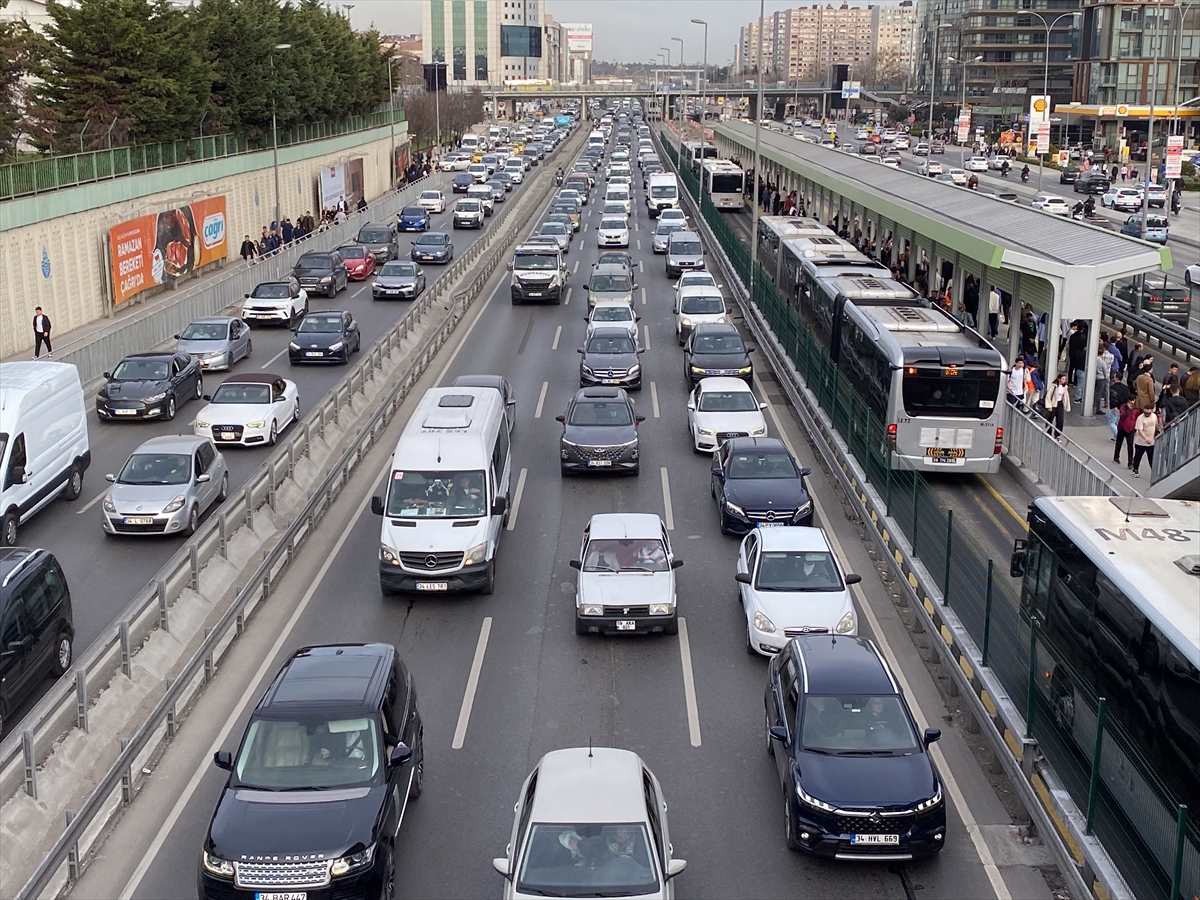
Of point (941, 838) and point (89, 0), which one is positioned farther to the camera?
point (89, 0)

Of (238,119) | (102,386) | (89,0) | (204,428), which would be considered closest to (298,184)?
(238,119)

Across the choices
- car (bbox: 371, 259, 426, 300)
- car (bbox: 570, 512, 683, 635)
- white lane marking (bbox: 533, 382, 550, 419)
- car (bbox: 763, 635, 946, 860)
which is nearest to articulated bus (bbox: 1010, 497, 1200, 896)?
car (bbox: 763, 635, 946, 860)

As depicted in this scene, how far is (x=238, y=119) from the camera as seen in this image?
66.9 meters

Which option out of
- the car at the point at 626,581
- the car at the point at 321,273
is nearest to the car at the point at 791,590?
the car at the point at 626,581

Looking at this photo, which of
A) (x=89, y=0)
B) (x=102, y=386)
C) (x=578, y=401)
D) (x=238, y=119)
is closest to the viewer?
(x=578, y=401)

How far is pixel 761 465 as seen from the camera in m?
23.0

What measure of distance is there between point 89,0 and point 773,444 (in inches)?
1548

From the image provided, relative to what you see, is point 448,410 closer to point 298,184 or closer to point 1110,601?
point 1110,601

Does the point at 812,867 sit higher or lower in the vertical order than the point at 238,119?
lower

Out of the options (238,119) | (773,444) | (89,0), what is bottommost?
(773,444)

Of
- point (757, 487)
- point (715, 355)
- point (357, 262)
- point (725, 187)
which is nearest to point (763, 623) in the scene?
point (757, 487)

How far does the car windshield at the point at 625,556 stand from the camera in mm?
18438

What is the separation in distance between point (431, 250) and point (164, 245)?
11.3m

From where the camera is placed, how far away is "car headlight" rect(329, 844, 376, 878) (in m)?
11.1
